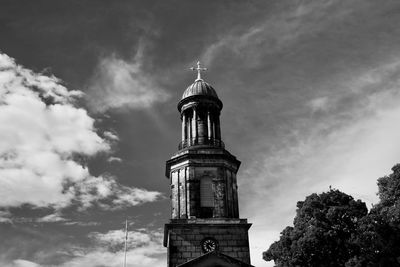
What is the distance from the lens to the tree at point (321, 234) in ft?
93.6

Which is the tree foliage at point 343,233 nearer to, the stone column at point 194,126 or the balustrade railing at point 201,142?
the balustrade railing at point 201,142

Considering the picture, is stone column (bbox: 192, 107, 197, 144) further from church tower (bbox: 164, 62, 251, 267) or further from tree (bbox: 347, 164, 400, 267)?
tree (bbox: 347, 164, 400, 267)

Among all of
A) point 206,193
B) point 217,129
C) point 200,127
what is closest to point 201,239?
point 206,193

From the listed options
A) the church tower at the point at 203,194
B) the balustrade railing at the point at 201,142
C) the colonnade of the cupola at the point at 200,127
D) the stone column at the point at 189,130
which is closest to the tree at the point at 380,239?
the church tower at the point at 203,194

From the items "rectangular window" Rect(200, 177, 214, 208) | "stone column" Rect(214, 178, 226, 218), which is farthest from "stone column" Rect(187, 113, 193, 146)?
"stone column" Rect(214, 178, 226, 218)

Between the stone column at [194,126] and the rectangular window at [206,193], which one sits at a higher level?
the stone column at [194,126]

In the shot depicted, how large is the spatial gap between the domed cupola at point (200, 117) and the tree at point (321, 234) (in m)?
7.18

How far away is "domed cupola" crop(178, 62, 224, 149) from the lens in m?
31.1

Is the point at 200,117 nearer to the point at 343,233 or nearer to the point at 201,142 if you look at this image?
the point at 201,142

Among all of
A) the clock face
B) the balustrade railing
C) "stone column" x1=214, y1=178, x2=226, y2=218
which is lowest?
the clock face

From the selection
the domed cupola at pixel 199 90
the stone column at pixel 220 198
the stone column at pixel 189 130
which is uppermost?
the domed cupola at pixel 199 90

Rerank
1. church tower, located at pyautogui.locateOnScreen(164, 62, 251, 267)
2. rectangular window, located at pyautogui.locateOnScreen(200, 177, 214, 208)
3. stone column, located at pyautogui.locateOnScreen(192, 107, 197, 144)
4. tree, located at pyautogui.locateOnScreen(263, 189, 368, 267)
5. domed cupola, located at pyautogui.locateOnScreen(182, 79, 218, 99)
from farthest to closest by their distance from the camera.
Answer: domed cupola, located at pyautogui.locateOnScreen(182, 79, 218, 99)
stone column, located at pyautogui.locateOnScreen(192, 107, 197, 144)
rectangular window, located at pyautogui.locateOnScreen(200, 177, 214, 208)
tree, located at pyautogui.locateOnScreen(263, 189, 368, 267)
church tower, located at pyautogui.locateOnScreen(164, 62, 251, 267)

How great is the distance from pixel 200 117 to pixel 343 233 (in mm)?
11641

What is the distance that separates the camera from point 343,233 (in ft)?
96.2
